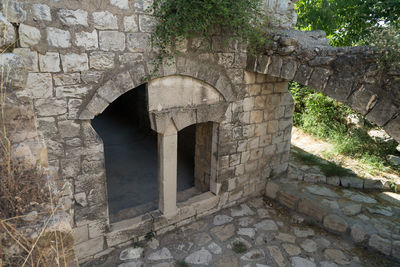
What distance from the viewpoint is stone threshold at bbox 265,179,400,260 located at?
4.09 metres

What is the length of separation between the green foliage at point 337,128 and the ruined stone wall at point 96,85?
12.7ft

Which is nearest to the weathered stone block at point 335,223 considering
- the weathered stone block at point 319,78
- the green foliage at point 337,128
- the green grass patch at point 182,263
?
the weathered stone block at point 319,78

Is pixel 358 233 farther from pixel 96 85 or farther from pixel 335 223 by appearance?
pixel 96 85

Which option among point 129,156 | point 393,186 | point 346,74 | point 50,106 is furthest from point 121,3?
point 393,186

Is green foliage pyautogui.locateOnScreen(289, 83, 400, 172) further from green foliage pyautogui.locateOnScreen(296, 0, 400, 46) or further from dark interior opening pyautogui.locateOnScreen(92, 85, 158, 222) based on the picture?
dark interior opening pyautogui.locateOnScreen(92, 85, 158, 222)

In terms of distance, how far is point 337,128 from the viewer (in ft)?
26.3

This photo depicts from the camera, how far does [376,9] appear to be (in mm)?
6906

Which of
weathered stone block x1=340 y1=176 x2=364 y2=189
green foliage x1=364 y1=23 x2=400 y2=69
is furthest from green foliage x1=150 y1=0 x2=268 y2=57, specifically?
weathered stone block x1=340 y1=176 x2=364 y2=189

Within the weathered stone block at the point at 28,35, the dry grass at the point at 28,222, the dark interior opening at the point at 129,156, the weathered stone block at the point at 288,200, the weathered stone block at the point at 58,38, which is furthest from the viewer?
the weathered stone block at the point at 288,200

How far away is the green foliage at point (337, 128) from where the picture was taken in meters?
6.86

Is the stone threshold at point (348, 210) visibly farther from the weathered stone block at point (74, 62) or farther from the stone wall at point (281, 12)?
the weathered stone block at point (74, 62)

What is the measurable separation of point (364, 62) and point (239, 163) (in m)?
2.50

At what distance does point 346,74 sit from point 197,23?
189cm

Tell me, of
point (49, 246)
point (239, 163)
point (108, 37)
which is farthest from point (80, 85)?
point (239, 163)
